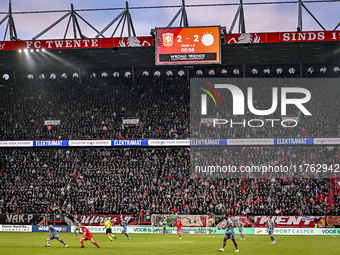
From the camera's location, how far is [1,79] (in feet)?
203

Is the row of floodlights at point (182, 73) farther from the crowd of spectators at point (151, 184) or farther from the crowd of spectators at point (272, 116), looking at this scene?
the crowd of spectators at point (151, 184)

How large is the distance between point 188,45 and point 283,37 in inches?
389

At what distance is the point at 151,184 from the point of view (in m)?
48.3

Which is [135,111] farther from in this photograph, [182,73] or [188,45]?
[188,45]

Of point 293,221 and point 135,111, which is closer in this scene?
point 293,221

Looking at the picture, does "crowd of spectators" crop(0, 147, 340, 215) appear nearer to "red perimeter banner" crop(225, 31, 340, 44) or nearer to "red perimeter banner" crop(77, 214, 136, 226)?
"red perimeter banner" crop(77, 214, 136, 226)

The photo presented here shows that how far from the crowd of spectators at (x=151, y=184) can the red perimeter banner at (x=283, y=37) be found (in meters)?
12.2

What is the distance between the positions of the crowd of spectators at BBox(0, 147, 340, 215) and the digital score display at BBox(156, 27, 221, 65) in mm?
12039

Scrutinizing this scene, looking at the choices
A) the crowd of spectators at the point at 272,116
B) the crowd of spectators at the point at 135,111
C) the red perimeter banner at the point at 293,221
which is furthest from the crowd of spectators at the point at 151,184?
the crowd of spectators at the point at 135,111

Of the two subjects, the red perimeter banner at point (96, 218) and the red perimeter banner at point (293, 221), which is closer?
the red perimeter banner at point (293, 221)

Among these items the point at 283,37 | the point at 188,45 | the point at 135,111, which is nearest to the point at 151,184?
the point at 135,111

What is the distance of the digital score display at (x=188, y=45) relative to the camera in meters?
→ 43.7

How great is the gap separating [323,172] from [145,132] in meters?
20.9

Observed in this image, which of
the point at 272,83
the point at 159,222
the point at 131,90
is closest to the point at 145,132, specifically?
the point at 131,90
